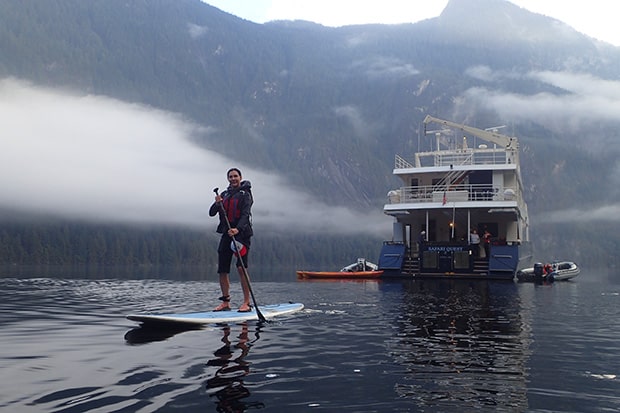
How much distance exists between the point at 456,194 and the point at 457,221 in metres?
4.33

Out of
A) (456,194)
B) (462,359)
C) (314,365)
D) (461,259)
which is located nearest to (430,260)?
(461,259)

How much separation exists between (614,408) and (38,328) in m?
9.80

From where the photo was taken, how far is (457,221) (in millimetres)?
43750

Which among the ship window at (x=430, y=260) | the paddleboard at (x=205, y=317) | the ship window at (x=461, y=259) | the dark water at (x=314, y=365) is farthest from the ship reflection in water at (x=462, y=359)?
the ship window at (x=430, y=260)

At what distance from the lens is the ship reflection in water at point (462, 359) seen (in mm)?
5844

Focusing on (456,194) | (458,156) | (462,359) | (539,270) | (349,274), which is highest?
(458,156)

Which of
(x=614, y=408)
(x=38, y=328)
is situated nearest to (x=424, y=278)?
(x=38, y=328)

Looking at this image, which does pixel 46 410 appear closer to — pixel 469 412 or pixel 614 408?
pixel 469 412

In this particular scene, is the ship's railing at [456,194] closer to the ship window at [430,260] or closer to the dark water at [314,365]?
the ship window at [430,260]

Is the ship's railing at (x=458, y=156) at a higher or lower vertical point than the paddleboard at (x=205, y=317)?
higher

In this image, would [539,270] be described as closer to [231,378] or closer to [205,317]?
[205,317]

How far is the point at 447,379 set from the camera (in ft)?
21.8

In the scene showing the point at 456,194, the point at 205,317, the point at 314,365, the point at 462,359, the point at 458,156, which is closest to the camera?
the point at 314,365

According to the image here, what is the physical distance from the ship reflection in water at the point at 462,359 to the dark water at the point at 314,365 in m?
0.02
